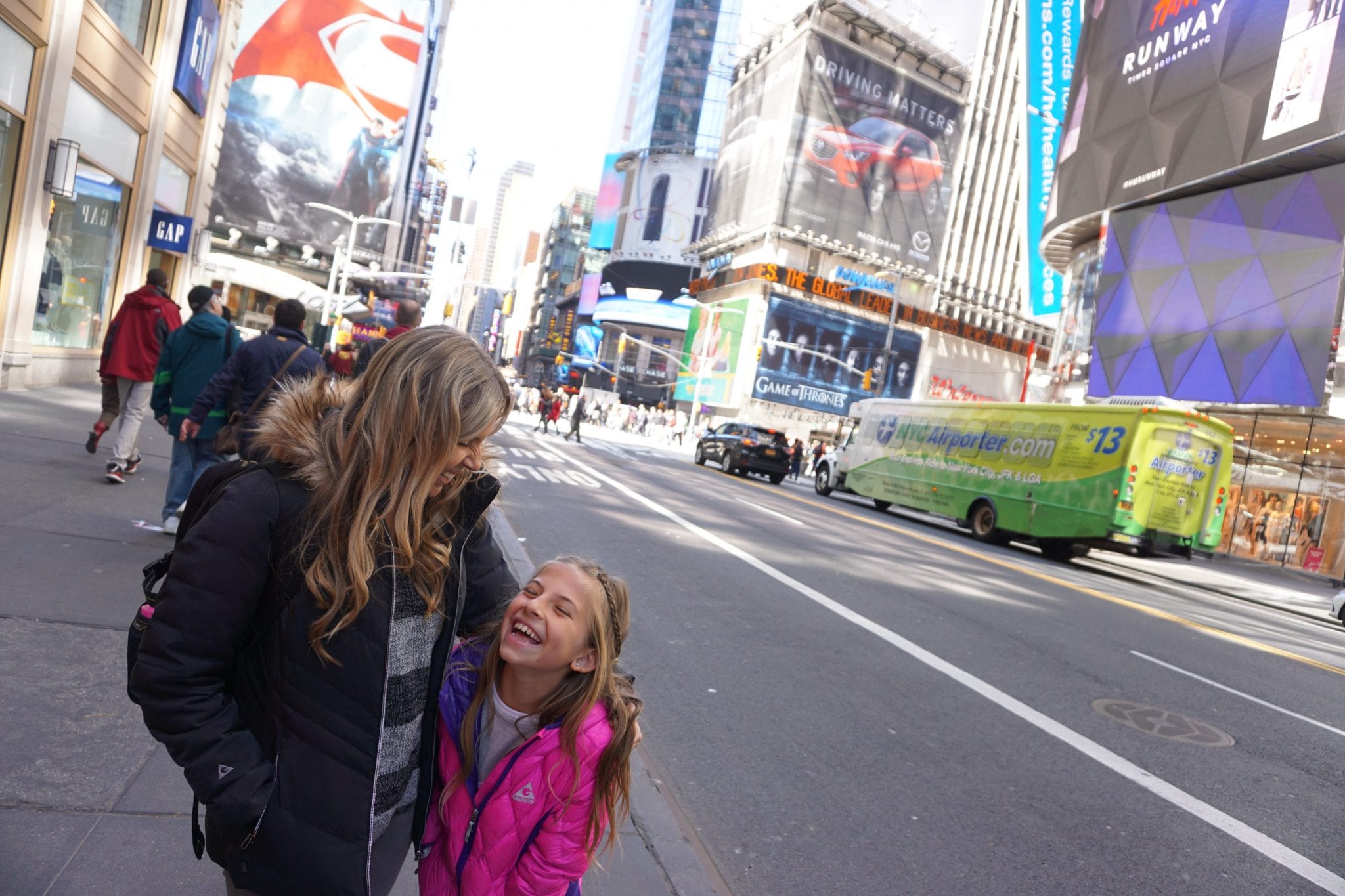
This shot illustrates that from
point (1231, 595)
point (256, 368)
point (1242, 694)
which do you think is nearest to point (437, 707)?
point (256, 368)

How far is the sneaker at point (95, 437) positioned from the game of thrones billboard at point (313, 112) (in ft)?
156

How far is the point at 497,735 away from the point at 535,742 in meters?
0.12

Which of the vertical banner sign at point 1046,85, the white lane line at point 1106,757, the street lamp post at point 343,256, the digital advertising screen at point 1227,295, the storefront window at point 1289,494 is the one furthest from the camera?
the vertical banner sign at point 1046,85

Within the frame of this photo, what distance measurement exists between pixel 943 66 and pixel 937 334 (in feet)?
70.9

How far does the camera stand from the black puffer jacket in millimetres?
1759

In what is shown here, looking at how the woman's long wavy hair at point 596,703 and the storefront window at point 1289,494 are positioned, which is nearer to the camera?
the woman's long wavy hair at point 596,703

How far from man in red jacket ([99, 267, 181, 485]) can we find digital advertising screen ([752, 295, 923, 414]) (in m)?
63.5

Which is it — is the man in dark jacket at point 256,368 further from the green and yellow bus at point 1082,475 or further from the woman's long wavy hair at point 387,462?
the green and yellow bus at point 1082,475

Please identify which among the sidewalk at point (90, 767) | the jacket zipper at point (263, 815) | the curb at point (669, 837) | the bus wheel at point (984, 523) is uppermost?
the jacket zipper at point (263, 815)

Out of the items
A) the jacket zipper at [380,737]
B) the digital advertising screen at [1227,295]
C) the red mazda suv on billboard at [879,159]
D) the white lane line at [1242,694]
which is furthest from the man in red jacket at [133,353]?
the red mazda suv on billboard at [879,159]

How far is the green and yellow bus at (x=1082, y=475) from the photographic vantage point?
58.6 feet

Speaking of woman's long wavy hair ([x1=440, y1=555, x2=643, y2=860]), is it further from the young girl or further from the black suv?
the black suv

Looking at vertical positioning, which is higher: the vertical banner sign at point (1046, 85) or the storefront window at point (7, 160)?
the vertical banner sign at point (1046, 85)

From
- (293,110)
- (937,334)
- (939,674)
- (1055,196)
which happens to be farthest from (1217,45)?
(937,334)
